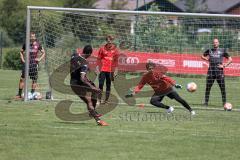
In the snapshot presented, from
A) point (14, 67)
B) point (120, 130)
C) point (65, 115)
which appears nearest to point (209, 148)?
point (120, 130)

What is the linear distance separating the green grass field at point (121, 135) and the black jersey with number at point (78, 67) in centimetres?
98

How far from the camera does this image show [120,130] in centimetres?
1280

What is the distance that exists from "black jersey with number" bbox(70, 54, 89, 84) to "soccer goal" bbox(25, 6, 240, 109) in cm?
467

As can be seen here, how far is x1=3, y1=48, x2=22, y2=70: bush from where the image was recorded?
34000mm

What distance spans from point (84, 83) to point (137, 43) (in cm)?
1180

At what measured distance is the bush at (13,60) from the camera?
3400 centimetres

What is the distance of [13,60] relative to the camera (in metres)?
34.6

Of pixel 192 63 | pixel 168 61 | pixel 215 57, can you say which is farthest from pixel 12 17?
pixel 215 57

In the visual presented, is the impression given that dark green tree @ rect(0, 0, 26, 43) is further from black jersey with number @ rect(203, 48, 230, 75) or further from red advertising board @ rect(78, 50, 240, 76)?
black jersey with number @ rect(203, 48, 230, 75)

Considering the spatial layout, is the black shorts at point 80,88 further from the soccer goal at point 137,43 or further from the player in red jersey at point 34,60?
the player in red jersey at point 34,60

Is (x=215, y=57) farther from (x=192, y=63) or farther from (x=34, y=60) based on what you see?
(x=192, y=63)

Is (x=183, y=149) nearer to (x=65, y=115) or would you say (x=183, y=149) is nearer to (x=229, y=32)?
(x=65, y=115)

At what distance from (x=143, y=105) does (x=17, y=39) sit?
24.5 meters

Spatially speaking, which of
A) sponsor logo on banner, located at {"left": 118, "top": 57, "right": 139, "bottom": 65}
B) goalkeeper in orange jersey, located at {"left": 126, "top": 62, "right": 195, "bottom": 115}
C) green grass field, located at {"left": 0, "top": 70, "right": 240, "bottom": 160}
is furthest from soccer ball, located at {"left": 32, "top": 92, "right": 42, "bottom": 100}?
sponsor logo on banner, located at {"left": 118, "top": 57, "right": 139, "bottom": 65}
